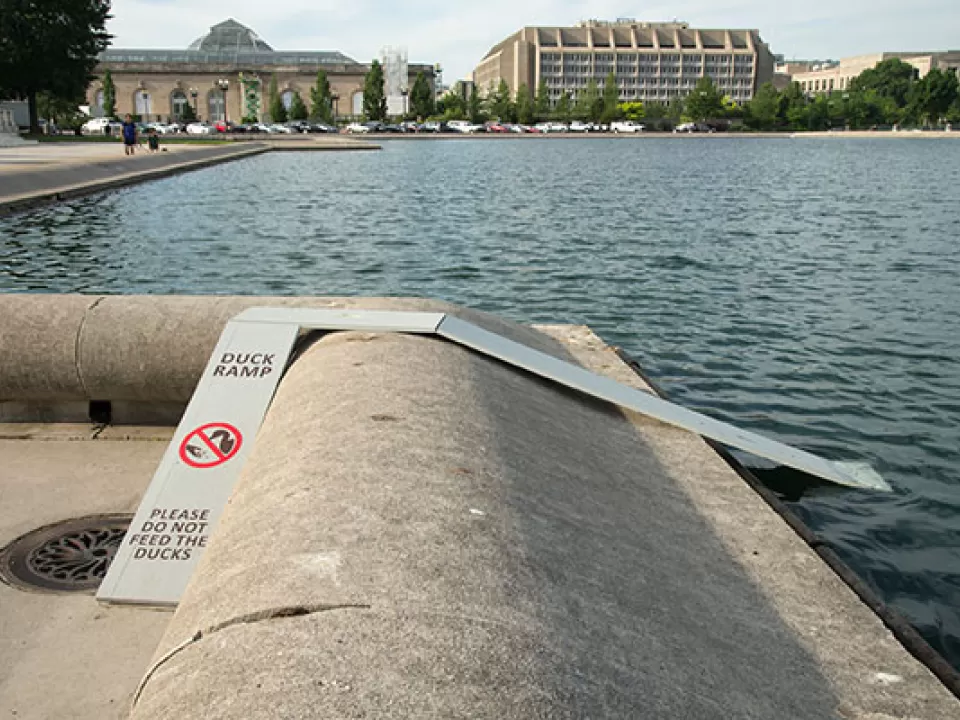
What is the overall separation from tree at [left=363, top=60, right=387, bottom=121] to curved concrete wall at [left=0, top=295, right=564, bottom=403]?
4972 inches

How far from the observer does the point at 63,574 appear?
378cm

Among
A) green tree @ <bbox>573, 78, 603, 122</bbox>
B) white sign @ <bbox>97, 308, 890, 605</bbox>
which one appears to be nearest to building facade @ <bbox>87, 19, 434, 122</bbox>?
green tree @ <bbox>573, 78, 603, 122</bbox>

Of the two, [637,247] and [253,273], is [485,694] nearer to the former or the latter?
[253,273]

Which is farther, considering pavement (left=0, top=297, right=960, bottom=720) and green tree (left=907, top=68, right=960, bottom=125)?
green tree (left=907, top=68, right=960, bottom=125)

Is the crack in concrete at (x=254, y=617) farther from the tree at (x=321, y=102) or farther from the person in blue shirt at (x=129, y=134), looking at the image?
the tree at (x=321, y=102)

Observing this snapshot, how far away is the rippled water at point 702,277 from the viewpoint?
258 inches

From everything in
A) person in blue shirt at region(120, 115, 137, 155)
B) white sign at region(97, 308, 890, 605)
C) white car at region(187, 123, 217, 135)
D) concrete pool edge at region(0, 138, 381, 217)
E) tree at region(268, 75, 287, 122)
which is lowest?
white sign at region(97, 308, 890, 605)

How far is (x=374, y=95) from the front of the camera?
126m

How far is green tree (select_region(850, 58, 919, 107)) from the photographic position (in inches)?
6639

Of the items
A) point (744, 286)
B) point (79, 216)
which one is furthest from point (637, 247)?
point (79, 216)

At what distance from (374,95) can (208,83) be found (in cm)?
2501

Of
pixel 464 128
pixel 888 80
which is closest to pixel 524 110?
pixel 464 128

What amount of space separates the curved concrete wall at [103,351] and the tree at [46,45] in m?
57.1

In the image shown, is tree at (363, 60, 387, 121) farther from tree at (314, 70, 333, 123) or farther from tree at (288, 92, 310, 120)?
tree at (288, 92, 310, 120)
